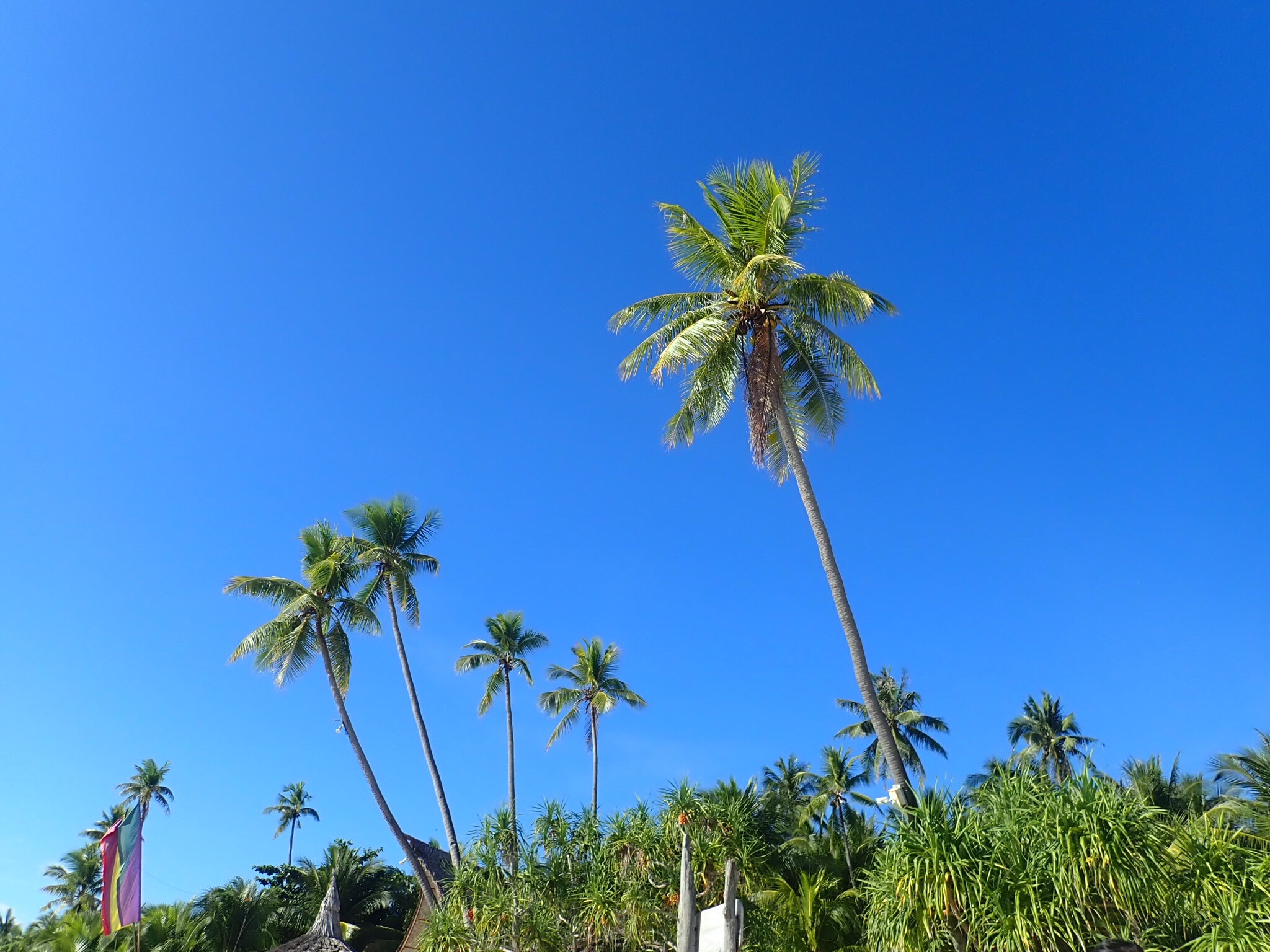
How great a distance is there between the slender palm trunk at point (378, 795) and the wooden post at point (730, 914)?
67.9ft

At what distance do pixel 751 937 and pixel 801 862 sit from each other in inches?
194

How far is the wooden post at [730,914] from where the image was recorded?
24.5ft

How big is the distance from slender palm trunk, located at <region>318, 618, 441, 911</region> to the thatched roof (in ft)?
7.45

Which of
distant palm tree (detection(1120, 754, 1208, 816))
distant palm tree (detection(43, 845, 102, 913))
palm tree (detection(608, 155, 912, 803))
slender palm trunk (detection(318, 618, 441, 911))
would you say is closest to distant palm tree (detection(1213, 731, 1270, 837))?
distant palm tree (detection(1120, 754, 1208, 816))

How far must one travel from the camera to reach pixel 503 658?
37219 mm

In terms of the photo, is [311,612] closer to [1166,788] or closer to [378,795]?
[378,795]

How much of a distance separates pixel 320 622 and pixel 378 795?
228 inches

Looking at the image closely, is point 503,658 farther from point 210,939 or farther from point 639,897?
point 639,897

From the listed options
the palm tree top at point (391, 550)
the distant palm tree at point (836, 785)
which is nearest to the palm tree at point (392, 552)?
the palm tree top at point (391, 550)

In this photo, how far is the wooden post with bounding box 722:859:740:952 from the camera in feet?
24.5

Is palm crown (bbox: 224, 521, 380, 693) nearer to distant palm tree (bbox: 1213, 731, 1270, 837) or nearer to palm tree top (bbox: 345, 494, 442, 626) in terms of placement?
palm tree top (bbox: 345, 494, 442, 626)

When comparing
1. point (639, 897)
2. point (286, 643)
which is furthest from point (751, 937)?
point (286, 643)

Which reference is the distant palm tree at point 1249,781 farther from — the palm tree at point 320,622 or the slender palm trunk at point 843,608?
the palm tree at point 320,622

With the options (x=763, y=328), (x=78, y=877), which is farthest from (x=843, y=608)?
(x=78, y=877)
